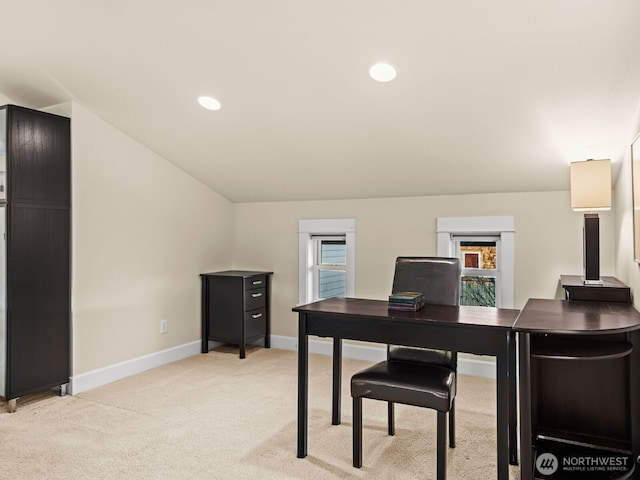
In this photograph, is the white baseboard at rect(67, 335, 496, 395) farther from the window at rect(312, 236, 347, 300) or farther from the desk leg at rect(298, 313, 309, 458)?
the desk leg at rect(298, 313, 309, 458)

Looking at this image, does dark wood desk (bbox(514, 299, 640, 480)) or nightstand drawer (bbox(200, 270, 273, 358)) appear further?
nightstand drawer (bbox(200, 270, 273, 358))

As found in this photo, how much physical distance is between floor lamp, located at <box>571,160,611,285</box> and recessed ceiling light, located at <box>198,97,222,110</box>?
93.7 inches

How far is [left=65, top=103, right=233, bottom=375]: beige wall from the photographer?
367cm

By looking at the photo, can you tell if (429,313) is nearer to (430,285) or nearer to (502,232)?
(430,285)

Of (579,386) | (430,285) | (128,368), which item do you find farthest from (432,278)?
(128,368)

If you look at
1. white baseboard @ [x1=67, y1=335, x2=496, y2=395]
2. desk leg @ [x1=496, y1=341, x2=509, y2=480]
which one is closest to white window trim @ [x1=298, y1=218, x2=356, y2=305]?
white baseboard @ [x1=67, y1=335, x2=496, y2=395]

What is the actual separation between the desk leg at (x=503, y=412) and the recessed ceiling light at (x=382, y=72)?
1595mm

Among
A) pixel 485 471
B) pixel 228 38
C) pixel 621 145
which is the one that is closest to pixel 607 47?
pixel 621 145

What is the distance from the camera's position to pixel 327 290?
4996 millimetres

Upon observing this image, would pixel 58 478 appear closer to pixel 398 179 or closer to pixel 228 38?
pixel 228 38

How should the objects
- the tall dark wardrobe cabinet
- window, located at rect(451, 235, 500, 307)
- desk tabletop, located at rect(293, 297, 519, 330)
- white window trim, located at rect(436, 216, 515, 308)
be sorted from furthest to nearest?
window, located at rect(451, 235, 500, 307) → white window trim, located at rect(436, 216, 515, 308) → the tall dark wardrobe cabinet → desk tabletop, located at rect(293, 297, 519, 330)

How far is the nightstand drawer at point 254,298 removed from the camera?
467 centimetres

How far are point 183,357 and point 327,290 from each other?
5.18 ft

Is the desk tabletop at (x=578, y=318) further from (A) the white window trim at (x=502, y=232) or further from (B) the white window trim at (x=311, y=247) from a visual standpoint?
(B) the white window trim at (x=311, y=247)
